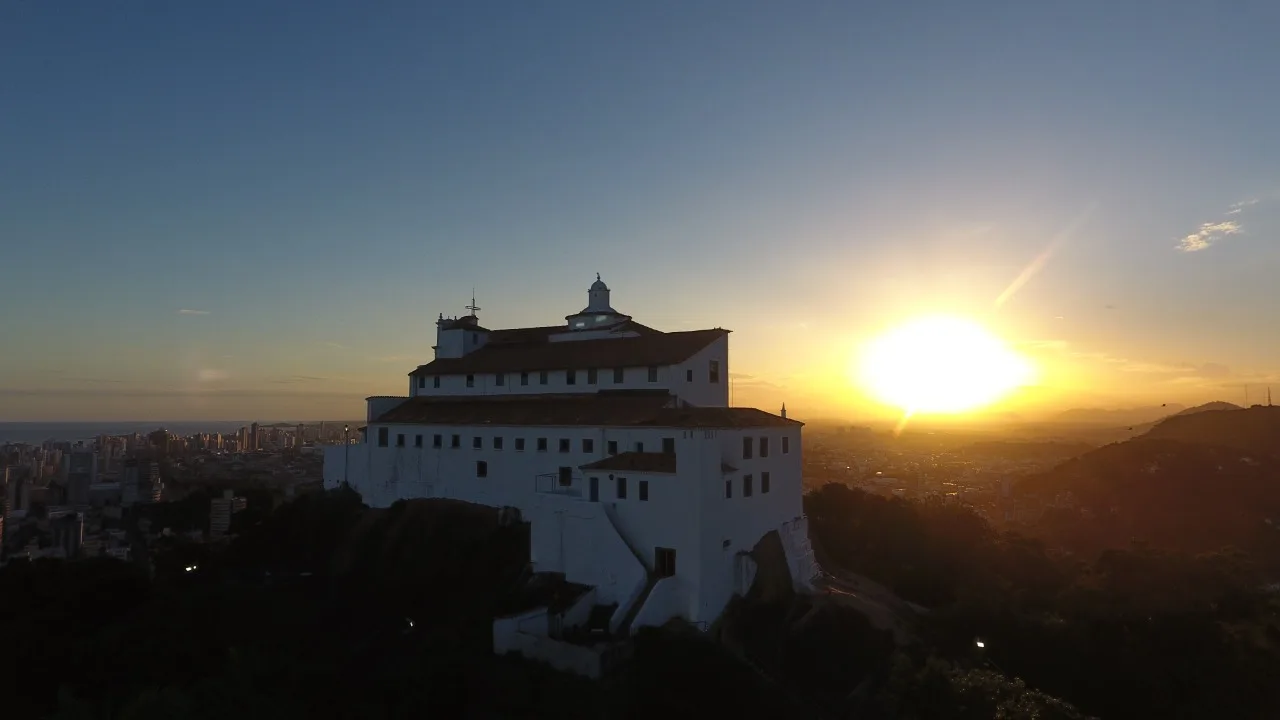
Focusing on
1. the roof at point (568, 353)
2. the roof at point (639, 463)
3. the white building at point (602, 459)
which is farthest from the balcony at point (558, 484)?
the roof at point (568, 353)

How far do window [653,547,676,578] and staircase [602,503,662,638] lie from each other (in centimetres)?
22

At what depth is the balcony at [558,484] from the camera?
102ft

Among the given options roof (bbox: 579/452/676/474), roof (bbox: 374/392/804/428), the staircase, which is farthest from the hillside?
the staircase

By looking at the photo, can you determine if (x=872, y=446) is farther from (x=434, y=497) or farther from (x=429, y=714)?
(x=429, y=714)

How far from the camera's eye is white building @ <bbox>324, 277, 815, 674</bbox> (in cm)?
2591

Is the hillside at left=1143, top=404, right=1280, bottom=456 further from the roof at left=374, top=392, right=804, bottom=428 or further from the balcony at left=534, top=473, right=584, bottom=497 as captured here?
the balcony at left=534, top=473, right=584, bottom=497

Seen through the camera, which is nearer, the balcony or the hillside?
the balcony

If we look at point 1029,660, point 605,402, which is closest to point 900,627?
point 1029,660

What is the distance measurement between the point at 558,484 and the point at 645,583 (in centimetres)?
730

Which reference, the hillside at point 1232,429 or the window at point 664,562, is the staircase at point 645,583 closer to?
the window at point 664,562

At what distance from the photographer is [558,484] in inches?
1251

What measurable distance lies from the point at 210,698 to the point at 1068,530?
58.2 metres

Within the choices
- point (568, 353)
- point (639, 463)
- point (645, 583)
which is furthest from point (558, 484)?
point (568, 353)

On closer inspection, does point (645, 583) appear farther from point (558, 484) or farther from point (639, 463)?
point (558, 484)
